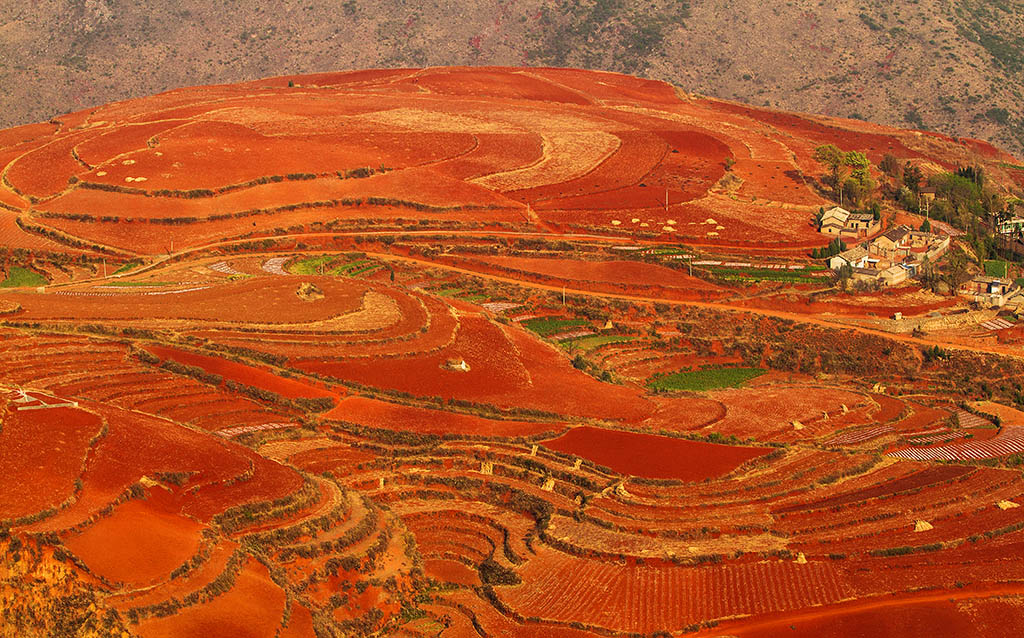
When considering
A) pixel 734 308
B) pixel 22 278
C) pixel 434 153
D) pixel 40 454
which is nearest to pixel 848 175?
pixel 734 308

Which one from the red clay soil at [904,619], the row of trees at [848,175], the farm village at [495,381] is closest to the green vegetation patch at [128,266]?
the farm village at [495,381]

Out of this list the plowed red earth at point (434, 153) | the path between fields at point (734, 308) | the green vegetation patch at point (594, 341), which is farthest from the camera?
the plowed red earth at point (434, 153)

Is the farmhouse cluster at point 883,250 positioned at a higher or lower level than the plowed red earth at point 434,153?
lower

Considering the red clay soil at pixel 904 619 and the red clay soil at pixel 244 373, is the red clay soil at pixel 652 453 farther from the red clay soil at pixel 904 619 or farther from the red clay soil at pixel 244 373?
the red clay soil at pixel 904 619

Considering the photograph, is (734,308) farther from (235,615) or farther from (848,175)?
(235,615)

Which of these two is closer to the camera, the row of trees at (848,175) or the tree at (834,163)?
the row of trees at (848,175)
